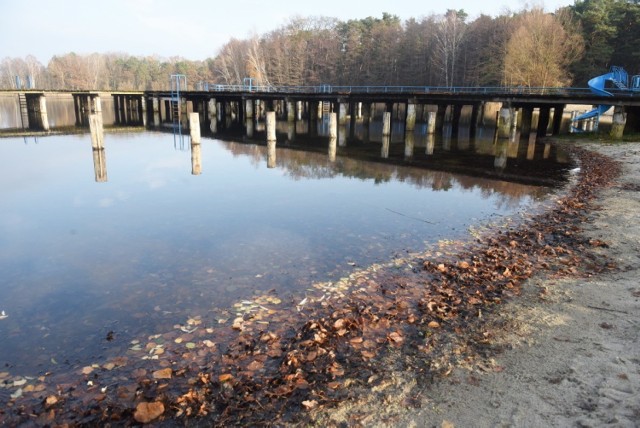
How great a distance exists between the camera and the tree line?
171 feet

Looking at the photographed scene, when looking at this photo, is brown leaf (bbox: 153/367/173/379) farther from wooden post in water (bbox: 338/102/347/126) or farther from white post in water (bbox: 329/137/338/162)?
wooden post in water (bbox: 338/102/347/126)

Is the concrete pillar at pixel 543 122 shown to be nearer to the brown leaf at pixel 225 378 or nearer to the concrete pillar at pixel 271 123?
the concrete pillar at pixel 271 123

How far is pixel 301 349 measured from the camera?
19.2 ft

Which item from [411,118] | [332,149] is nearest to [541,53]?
[411,118]

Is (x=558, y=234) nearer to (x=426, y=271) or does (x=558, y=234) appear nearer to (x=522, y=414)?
(x=426, y=271)

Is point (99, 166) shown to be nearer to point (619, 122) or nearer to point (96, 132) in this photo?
point (96, 132)

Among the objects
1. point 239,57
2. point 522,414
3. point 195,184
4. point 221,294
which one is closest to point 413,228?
point 221,294

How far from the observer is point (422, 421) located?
168 inches

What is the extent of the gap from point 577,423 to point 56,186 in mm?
18972

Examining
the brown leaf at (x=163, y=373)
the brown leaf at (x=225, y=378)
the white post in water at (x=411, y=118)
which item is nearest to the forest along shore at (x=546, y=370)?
the brown leaf at (x=225, y=378)

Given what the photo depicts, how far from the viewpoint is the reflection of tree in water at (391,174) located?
1678 centimetres

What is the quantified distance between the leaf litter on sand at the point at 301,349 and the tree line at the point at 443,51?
4975 centimetres

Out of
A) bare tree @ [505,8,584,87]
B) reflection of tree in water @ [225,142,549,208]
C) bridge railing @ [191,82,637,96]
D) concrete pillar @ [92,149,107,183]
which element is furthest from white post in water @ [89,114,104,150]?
bare tree @ [505,8,584,87]

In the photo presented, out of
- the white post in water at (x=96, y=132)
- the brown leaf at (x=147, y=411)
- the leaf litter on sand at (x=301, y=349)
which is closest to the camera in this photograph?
the brown leaf at (x=147, y=411)
